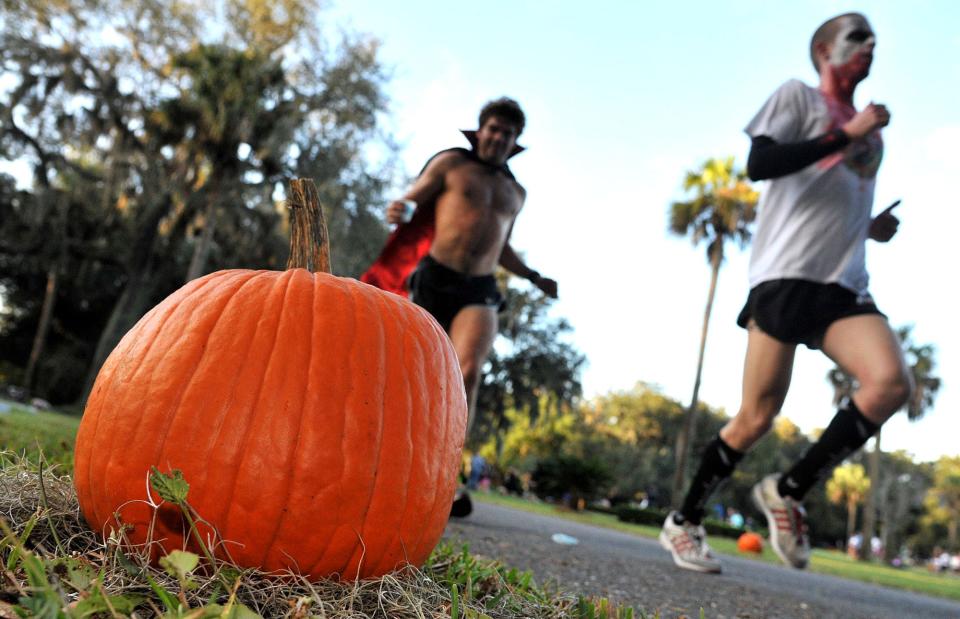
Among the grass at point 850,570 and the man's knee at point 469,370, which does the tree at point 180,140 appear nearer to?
the grass at point 850,570

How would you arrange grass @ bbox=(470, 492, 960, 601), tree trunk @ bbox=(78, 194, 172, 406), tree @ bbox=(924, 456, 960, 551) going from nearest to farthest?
grass @ bbox=(470, 492, 960, 601) < tree trunk @ bbox=(78, 194, 172, 406) < tree @ bbox=(924, 456, 960, 551)

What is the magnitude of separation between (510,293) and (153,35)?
16416 mm

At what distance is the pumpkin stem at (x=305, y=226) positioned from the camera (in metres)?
1.88

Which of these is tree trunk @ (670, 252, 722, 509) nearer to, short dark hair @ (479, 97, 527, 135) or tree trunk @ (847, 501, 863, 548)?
short dark hair @ (479, 97, 527, 135)

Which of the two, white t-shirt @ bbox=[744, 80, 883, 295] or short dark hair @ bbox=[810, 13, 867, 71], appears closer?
white t-shirt @ bbox=[744, 80, 883, 295]

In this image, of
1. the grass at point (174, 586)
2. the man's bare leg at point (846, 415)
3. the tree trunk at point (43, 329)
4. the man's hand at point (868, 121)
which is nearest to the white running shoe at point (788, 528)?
the man's bare leg at point (846, 415)

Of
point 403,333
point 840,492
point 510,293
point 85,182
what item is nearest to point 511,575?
point 403,333

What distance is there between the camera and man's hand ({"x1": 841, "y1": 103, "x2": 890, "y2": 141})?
3.01m

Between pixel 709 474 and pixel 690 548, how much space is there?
427 millimetres

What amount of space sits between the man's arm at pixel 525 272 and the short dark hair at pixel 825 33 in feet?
5.98

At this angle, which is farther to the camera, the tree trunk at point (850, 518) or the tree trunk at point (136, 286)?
the tree trunk at point (850, 518)

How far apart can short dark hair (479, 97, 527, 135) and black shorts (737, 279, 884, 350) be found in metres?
1.62

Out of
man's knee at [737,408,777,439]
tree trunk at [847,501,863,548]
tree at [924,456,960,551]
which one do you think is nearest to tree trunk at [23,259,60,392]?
man's knee at [737,408,777,439]

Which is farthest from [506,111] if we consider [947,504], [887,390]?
[947,504]
